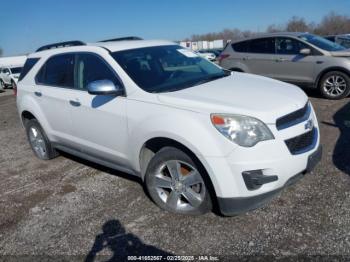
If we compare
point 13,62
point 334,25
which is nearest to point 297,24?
point 334,25

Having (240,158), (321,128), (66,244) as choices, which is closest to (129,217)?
(66,244)

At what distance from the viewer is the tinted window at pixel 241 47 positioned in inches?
372

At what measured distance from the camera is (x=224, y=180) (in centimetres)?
297

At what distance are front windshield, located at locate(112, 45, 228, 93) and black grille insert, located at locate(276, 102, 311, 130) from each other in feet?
3.68

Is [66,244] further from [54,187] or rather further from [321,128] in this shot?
[321,128]

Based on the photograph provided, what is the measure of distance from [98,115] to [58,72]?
1.27 meters

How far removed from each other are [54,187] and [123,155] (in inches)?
55.3

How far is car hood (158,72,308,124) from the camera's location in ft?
9.87

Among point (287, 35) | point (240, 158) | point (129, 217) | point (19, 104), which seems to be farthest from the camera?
point (287, 35)

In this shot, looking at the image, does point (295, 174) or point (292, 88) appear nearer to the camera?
point (295, 174)

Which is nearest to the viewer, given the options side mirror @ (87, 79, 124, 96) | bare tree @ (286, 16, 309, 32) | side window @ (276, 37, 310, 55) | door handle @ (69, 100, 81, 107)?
side mirror @ (87, 79, 124, 96)

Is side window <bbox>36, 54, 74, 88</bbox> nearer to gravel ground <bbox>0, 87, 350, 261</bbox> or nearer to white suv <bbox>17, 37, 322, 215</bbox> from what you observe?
white suv <bbox>17, 37, 322, 215</bbox>

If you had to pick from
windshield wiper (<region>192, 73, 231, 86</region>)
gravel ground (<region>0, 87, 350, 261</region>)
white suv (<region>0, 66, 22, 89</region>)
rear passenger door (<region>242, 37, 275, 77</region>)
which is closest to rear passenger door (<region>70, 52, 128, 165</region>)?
gravel ground (<region>0, 87, 350, 261</region>)

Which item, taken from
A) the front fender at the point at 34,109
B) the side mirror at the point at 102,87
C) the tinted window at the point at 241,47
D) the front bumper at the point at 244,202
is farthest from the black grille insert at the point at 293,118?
the tinted window at the point at 241,47
